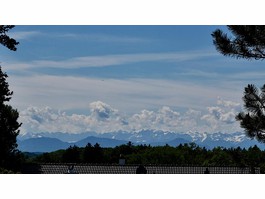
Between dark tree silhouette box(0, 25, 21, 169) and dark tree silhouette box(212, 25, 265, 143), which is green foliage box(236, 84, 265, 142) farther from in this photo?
dark tree silhouette box(0, 25, 21, 169)

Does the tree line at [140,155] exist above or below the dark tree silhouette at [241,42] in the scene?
below

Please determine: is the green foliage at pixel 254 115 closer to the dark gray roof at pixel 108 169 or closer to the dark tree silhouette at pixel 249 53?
the dark tree silhouette at pixel 249 53

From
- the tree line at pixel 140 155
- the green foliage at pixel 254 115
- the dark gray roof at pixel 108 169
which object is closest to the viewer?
the green foliage at pixel 254 115

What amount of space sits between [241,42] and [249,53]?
0.29 metres

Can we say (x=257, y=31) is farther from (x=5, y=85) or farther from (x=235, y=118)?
(x=5, y=85)

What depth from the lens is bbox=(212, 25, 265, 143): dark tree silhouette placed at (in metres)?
10.1

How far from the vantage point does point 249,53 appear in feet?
33.7

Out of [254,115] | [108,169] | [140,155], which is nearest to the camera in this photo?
[254,115]

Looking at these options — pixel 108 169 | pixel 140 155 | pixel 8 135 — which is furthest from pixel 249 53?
pixel 140 155

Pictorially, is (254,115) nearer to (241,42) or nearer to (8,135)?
(241,42)

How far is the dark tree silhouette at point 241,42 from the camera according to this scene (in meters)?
10.2

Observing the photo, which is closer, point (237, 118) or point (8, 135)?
point (237, 118)

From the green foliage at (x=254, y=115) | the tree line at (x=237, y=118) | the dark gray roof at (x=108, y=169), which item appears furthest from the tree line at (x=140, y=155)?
the green foliage at (x=254, y=115)
